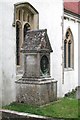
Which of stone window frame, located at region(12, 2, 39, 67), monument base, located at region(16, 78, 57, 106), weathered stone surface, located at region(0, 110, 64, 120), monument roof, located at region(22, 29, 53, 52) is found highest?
stone window frame, located at region(12, 2, 39, 67)

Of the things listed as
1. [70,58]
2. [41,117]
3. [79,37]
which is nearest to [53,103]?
[41,117]

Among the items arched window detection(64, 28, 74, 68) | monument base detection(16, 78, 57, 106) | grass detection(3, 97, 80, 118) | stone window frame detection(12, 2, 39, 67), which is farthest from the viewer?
arched window detection(64, 28, 74, 68)

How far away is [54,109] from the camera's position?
32.2 feet

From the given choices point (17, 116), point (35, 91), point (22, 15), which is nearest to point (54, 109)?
point (35, 91)

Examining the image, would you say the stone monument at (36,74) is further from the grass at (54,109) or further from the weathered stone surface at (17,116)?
the weathered stone surface at (17,116)

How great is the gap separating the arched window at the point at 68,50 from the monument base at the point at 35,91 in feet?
24.1

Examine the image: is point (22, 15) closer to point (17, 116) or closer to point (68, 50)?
point (17, 116)

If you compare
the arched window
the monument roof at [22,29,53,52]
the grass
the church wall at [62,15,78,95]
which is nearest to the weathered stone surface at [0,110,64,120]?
the grass

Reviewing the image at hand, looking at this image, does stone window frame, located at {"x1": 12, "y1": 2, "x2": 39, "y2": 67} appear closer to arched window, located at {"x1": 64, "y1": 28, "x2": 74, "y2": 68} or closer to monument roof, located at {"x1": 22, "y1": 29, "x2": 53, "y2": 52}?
monument roof, located at {"x1": 22, "y1": 29, "x2": 53, "y2": 52}

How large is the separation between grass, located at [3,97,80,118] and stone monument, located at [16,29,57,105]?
A: 26cm

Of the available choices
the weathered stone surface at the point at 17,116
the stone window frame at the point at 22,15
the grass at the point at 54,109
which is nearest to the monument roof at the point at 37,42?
the stone window frame at the point at 22,15

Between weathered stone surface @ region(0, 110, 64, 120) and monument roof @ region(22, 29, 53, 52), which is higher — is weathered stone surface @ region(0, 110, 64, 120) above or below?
below

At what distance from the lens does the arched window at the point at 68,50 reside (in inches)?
706

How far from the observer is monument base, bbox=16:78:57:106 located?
10.2m
